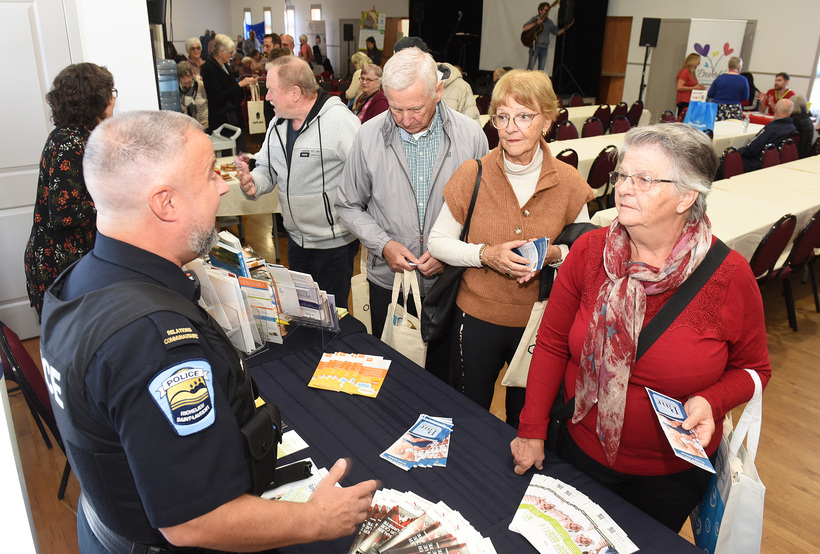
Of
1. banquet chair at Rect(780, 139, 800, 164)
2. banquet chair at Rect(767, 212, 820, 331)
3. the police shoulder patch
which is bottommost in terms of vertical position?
banquet chair at Rect(767, 212, 820, 331)

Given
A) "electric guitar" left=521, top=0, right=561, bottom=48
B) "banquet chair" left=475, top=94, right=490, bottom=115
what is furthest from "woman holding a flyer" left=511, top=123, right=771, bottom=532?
"electric guitar" left=521, top=0, right=561, bottom=48

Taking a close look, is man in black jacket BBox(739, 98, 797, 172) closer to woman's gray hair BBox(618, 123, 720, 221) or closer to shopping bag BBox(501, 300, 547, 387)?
shopping bag BBox(501, 300, 547, 387)

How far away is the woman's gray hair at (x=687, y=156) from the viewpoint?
142 cm

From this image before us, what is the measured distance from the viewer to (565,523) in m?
1.38

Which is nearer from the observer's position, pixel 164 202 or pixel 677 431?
pixel 164 202

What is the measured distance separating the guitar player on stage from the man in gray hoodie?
11.1 metres

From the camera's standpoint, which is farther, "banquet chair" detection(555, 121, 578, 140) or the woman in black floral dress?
"banquet chair" detection(555, 121, 578, 140)

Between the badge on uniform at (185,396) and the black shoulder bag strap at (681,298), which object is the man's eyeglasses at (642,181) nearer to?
the black shoulder bag strap at (681,298)

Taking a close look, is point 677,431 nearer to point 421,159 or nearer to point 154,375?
point 154,375

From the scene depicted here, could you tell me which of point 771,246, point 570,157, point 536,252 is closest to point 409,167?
point 536,252

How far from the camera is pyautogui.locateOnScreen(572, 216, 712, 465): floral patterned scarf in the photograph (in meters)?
1.45

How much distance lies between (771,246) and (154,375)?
3.97 m

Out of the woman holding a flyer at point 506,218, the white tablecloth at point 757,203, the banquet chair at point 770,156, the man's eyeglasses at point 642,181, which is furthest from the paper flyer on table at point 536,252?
the banquet chair at point 770,156

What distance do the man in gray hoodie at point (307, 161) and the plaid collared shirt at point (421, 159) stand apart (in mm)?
550
